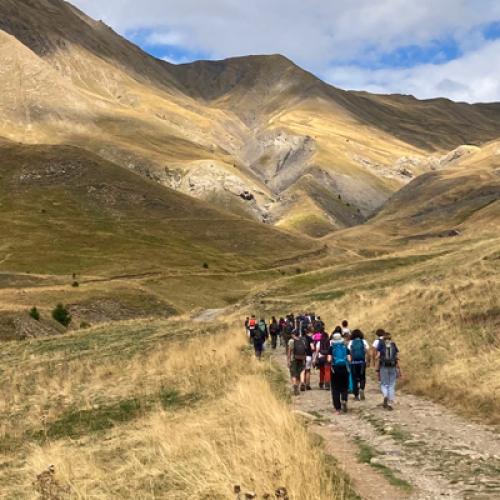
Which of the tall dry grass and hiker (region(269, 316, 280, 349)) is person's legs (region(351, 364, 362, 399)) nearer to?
the tall dry grass

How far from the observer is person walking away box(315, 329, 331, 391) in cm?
2202

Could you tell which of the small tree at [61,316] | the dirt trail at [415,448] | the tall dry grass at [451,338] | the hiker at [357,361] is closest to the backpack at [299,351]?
the hiker at [357,361]

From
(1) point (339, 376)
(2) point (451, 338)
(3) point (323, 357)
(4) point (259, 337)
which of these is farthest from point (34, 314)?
(1) point (339, 376)

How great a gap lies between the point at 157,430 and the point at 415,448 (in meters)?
5.45

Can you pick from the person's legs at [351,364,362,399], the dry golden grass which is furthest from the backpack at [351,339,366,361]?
the dry golden grass

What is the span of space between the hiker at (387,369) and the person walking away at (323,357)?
12.9 feet

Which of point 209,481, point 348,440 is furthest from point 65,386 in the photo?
point 209,481

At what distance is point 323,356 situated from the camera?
22141mm

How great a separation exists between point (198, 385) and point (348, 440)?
8.96 meters

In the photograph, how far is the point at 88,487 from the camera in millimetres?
10398

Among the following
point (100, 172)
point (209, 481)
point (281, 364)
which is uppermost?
point (100, 172)

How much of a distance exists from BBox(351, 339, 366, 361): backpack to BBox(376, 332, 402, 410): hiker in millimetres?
1250

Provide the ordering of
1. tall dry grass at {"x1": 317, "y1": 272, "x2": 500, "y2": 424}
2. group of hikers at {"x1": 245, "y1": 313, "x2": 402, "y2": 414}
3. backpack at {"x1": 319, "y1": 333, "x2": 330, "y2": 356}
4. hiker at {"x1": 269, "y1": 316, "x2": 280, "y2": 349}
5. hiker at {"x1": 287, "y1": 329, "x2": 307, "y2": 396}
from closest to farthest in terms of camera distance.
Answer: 1. tall dry grass at {"x1": 317, "y1": 272, "x2": 500, "y2": 424}
2. group of hikers at {"x1": 245, "y1": 313, "x2": 402, "y2": 414}
3. hiker at {"x1": 287, "y1": 329, "x2": 307, "y2": 396}
4. backpack at {"x1": 319, "y1": 333, "x2": 330, "y2": 356}
5. hiker at {"x1": 269, "y1": 316, "x2": 280, "y2": 349}

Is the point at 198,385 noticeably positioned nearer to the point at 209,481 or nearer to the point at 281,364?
the point at 281,364
